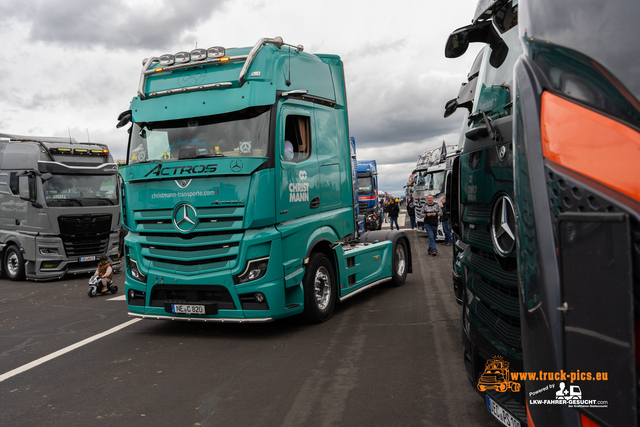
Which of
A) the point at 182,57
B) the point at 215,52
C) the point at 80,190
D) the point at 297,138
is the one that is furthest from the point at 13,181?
the point at 297,138

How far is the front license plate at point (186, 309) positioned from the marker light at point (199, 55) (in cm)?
320

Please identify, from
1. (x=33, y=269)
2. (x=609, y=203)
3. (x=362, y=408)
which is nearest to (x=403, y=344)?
(x=362, y=408)

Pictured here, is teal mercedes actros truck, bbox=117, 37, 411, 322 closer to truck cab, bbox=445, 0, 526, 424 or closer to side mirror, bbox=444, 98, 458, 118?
side mirror, bbox=444, 98, 458, 118

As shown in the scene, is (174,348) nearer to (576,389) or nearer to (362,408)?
(362,408)

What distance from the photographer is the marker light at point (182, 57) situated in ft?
22.3

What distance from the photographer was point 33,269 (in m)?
13.8

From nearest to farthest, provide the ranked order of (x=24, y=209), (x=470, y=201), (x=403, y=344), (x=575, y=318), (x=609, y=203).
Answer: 1. (x=609, y=203)
2. (x=575, y=318)
3. (x=470, y=201)
4. (x=403, y=344)
5. (x=24, y=209)

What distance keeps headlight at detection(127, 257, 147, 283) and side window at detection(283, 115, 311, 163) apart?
2.48 metres

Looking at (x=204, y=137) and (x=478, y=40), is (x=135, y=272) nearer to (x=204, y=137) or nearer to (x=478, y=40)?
(x=204, y=137)

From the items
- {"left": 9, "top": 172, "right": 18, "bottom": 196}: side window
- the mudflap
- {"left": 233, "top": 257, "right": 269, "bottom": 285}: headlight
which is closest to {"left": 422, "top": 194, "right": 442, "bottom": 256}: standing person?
the mudflap

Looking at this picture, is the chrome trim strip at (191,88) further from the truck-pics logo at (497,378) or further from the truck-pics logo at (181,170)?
the truck-pics logo at (497,378)

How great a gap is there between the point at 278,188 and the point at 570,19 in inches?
189

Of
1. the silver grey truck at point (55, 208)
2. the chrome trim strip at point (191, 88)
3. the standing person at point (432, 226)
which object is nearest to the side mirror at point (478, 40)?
the chrome trim strip at point (191, 88)

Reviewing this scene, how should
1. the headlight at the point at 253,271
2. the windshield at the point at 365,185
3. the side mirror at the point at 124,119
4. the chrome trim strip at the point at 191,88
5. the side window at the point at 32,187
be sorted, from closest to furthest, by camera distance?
→ the headlight at the point at 253,271 → the chrome trim strip at the point at 191,88 → the side mirror at the point at 124,119 → the side window at the point at 32,187 → the windshield at the point at 365,185
